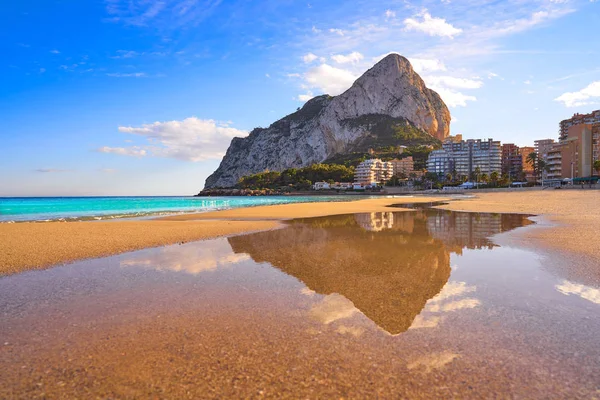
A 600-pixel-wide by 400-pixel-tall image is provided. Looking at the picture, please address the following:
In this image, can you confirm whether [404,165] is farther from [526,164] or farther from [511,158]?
[526,164]

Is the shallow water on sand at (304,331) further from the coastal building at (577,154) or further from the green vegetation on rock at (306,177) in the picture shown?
the green vegetation on rock at (306,177)

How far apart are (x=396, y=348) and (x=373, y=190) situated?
488 feet

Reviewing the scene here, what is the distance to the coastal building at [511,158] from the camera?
540ft

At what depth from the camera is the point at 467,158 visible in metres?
168

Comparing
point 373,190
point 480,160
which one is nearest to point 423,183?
point 373,190

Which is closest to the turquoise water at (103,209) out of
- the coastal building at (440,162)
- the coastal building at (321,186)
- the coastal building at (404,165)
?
the coastal building at (321,186)

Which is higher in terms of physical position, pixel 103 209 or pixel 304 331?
pixel 304 331

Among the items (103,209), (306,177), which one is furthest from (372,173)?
(103,209)

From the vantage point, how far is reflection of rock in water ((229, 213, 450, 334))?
19.0 feet

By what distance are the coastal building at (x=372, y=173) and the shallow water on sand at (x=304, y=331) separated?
15478cm

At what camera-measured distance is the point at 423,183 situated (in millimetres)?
147625

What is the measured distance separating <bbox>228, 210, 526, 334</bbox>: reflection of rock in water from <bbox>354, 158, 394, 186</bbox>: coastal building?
148 m

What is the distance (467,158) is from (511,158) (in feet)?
74.5

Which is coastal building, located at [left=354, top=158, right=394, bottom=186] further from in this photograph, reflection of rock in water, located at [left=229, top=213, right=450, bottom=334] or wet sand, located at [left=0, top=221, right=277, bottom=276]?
reflection of rock in water, located at [left=229, top=213, right=450, bottom=334]
